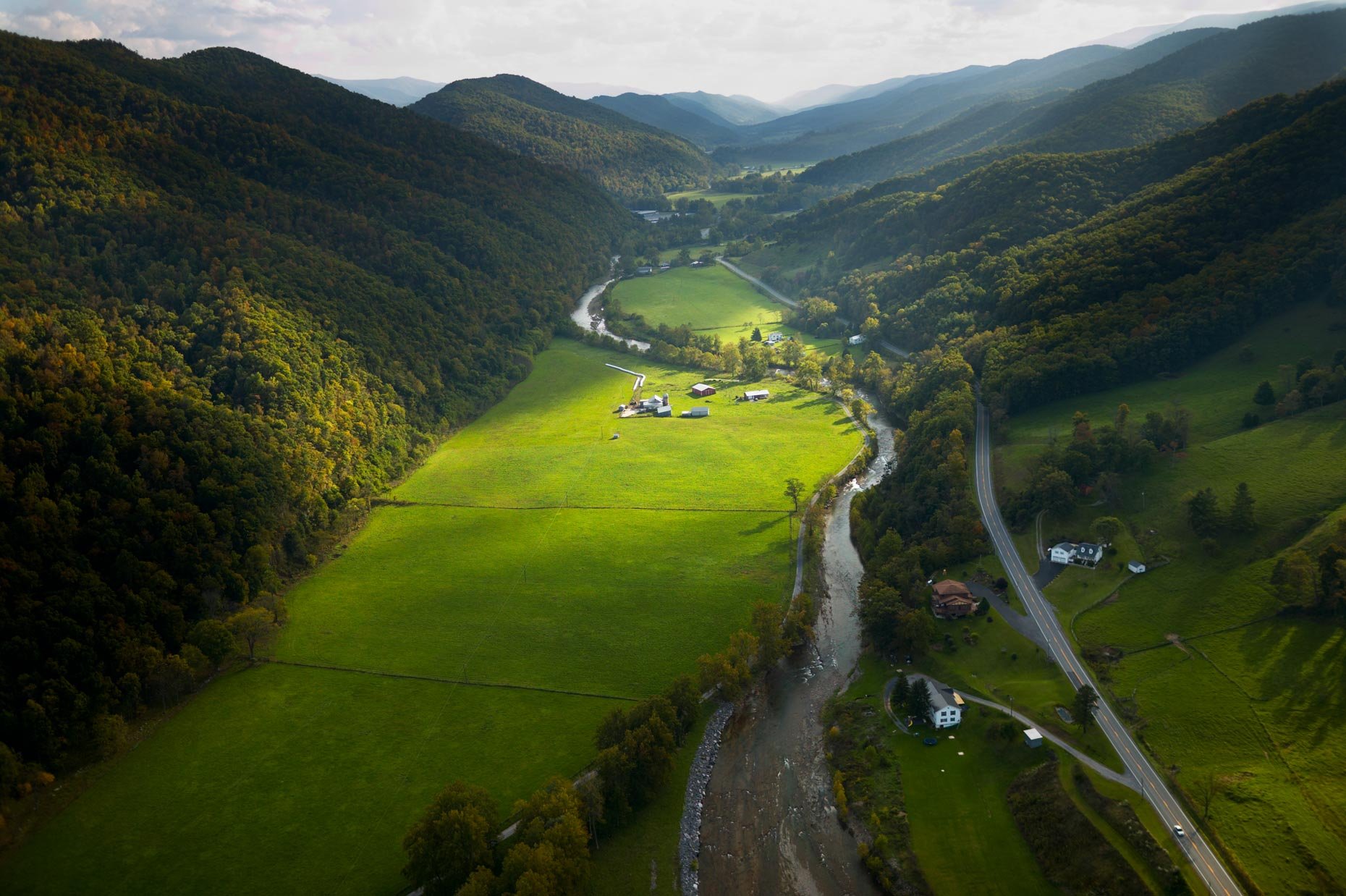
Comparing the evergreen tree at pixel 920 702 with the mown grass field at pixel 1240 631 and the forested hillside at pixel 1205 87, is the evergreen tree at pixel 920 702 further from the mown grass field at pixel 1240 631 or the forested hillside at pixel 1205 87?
the forested hillside at pixel 1205 87

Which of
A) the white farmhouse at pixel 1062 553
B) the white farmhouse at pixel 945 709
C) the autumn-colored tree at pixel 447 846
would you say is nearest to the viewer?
A: the autumn-colored tree at pixel 447 846

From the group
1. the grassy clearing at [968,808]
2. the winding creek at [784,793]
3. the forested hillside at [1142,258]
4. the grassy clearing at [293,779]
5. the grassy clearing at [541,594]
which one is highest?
the forested hillside at [1142,258]

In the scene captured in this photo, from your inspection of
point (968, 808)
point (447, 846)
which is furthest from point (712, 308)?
point (447, 846)

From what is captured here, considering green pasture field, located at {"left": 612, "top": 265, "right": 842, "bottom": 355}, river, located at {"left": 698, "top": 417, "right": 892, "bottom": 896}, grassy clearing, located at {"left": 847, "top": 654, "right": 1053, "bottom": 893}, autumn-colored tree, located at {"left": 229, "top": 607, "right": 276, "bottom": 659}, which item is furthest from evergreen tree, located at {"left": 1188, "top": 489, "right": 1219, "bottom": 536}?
green pasture field, located at {"left": 612, "top": 265, "right": 842, "bottom": 355}

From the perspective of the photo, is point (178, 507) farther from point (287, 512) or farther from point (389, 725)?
point (389, 725)

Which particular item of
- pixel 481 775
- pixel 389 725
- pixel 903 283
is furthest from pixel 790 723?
pixel 903 283


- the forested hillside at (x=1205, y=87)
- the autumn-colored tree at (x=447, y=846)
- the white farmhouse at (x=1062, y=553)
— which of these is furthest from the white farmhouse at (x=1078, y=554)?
the forested hillside at (x=1205, y=87)
